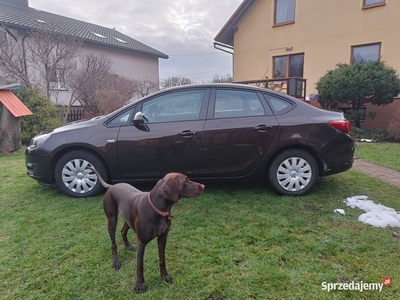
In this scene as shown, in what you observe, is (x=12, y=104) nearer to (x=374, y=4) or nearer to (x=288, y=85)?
(x=288, y=85)

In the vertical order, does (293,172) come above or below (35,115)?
below

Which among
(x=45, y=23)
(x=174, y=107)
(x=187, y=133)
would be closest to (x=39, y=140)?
(x=174, y=107)

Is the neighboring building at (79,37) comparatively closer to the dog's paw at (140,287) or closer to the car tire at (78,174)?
the car tire at (78,174)

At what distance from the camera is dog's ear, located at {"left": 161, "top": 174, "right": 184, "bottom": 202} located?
69.3 inches

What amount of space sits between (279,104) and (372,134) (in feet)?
22.3

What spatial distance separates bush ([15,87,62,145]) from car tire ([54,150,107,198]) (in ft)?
17.5

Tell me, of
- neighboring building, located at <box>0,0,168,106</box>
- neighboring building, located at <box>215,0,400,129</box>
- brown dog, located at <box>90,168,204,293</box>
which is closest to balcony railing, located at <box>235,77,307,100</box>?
neighboring building, located at <box>215,0,400,129</box>

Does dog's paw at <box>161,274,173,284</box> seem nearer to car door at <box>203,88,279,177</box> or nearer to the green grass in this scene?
car door at <box>203,88,279,177</box>

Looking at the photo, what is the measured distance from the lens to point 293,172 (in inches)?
146

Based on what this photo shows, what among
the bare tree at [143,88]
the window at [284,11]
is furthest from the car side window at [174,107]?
the bare tree at [143,88]

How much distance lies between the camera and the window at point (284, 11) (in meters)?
12.7

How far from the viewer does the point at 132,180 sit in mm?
3771

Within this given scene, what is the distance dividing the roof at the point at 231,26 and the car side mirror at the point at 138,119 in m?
12.2

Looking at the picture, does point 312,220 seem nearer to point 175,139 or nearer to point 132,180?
point 175,139
